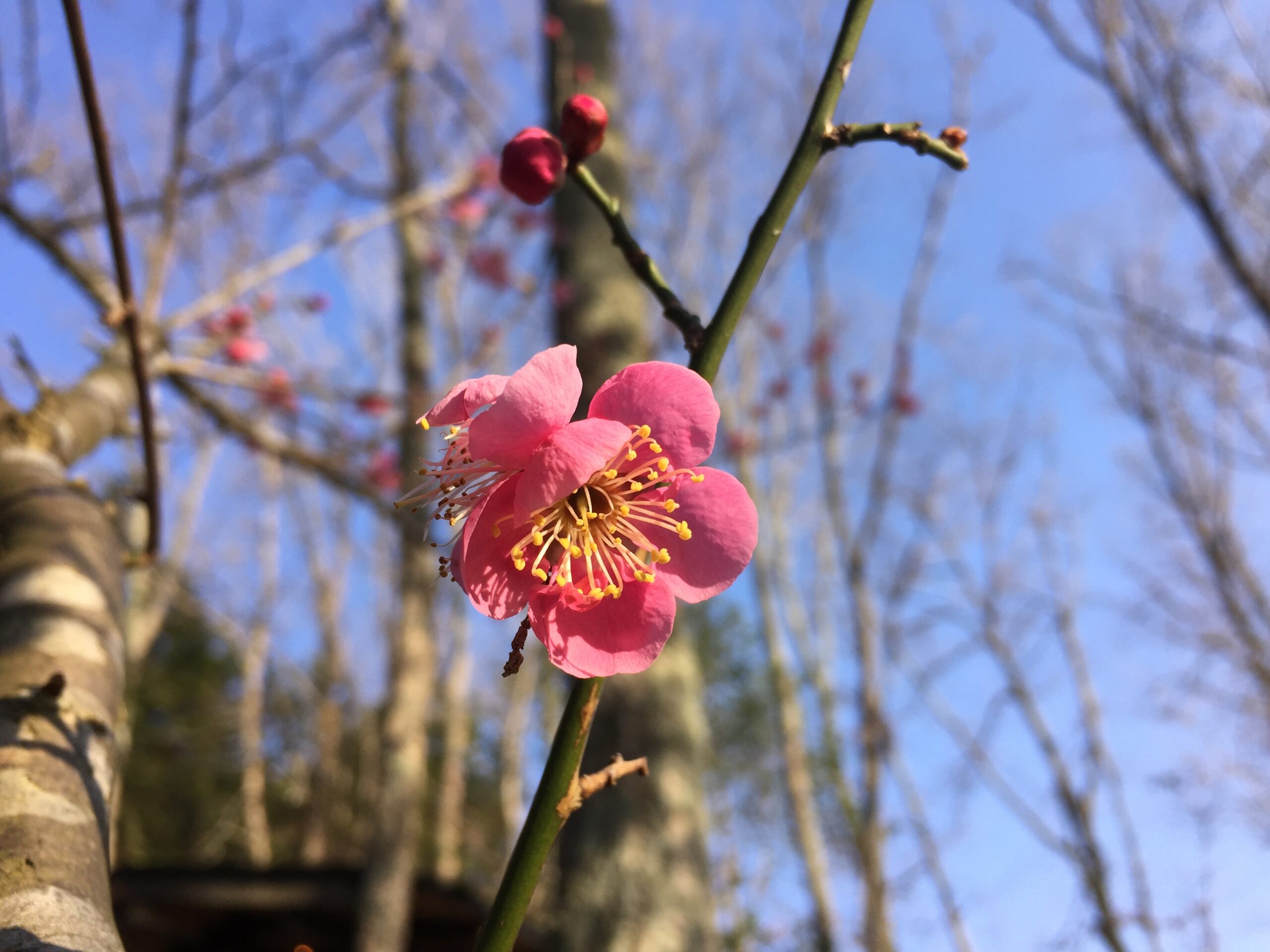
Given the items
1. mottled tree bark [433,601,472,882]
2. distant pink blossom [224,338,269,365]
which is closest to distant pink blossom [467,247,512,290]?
distant pink blossom [224,338,269,365]

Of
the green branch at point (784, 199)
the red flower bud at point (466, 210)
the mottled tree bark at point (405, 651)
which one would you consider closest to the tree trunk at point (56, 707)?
the green branch at point (784, 199)

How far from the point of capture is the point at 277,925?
3.88 metres

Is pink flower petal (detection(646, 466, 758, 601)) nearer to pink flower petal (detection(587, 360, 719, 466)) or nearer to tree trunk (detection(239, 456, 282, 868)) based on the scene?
pink flower petal (detection(587, 360, 719, 466))

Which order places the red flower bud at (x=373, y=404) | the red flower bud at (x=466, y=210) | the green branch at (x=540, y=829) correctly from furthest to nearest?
the red flower bud at (x=466, y=210) < the red flower bud at (x=373, y=404) < the green branch at (x=540, y=829)

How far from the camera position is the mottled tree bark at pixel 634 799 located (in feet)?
8.46

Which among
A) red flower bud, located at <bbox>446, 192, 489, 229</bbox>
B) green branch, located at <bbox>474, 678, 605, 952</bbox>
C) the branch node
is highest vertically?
red flower bud, located at <bbox>446, 192, 489, 229</bbox>

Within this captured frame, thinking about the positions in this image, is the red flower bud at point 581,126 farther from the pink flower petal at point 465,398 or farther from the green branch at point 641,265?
the pink flower petal at point 465,398

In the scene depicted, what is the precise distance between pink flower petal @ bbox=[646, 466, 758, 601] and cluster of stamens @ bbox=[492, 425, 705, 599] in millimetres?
13

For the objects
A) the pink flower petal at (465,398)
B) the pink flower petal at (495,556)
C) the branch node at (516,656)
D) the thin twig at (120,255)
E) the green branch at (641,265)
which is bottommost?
the branch node at (516,656)

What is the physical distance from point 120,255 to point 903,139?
3.20ft

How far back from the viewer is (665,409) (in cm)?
69

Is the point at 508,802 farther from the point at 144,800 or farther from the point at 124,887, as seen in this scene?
the point at 124,887

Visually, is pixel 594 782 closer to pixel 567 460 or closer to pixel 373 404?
pixel 567 460

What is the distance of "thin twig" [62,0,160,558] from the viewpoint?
2.85ft
